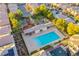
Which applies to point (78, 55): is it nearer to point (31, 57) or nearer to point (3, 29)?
point (31, 57)

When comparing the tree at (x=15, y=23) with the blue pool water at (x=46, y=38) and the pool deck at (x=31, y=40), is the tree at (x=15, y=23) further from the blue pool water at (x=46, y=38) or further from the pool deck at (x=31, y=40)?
the blue pool water at (x=46, y=38)

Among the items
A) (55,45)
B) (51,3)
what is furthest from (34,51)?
(51,3)

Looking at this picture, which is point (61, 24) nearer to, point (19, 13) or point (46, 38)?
point (46, 38)

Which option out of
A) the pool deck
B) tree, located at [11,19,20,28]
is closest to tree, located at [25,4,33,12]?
tree, located at [11,19,20,28]

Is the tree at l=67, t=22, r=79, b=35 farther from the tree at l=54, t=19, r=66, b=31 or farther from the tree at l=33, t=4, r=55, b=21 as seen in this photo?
the tree at l=33, t=4, r=55, b=21

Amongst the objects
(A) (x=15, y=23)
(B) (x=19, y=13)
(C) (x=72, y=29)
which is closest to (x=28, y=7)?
(B) (x=19, y=13)

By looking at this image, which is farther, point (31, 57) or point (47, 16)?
point (47, 16)
